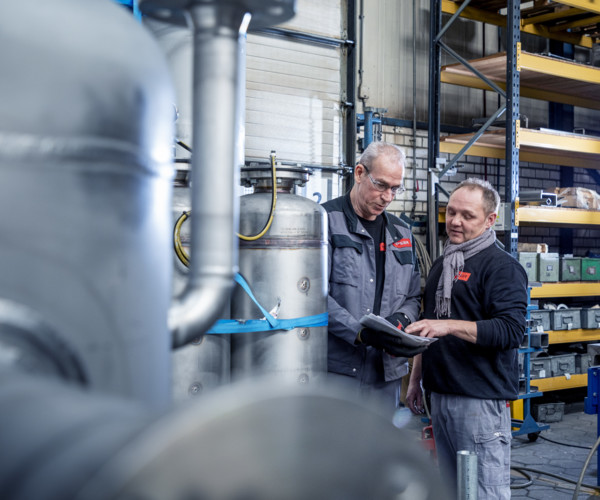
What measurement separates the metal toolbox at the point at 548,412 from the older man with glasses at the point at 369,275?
141 inches

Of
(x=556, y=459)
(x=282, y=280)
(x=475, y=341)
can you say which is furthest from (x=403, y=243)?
(x=556, y=459)

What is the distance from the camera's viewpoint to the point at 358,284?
285 cm

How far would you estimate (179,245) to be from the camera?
2.31 metres

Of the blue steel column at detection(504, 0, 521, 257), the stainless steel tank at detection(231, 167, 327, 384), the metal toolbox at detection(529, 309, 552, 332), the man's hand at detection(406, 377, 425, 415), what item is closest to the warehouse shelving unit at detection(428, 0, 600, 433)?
the blue steel column at detection(504, 0, 521, 257)

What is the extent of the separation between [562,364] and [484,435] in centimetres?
384

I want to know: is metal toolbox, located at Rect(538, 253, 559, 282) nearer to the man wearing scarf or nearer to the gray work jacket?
the man wearing scarf

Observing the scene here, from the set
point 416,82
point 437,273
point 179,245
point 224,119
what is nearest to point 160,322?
point 224,119

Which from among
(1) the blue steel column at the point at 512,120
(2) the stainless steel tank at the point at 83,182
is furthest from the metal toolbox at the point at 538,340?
(2) the stainless steel tank at the point at 83,182

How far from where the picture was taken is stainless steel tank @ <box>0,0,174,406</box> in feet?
2.51

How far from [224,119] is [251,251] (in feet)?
4.75

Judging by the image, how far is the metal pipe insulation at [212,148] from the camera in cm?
101

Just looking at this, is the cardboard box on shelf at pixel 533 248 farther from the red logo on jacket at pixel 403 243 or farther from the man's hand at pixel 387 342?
the man's hand at pixel 387 342

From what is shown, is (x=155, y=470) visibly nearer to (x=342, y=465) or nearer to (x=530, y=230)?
(x=342, y=465)

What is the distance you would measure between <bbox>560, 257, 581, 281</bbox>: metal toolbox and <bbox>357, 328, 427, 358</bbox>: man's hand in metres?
4.02
